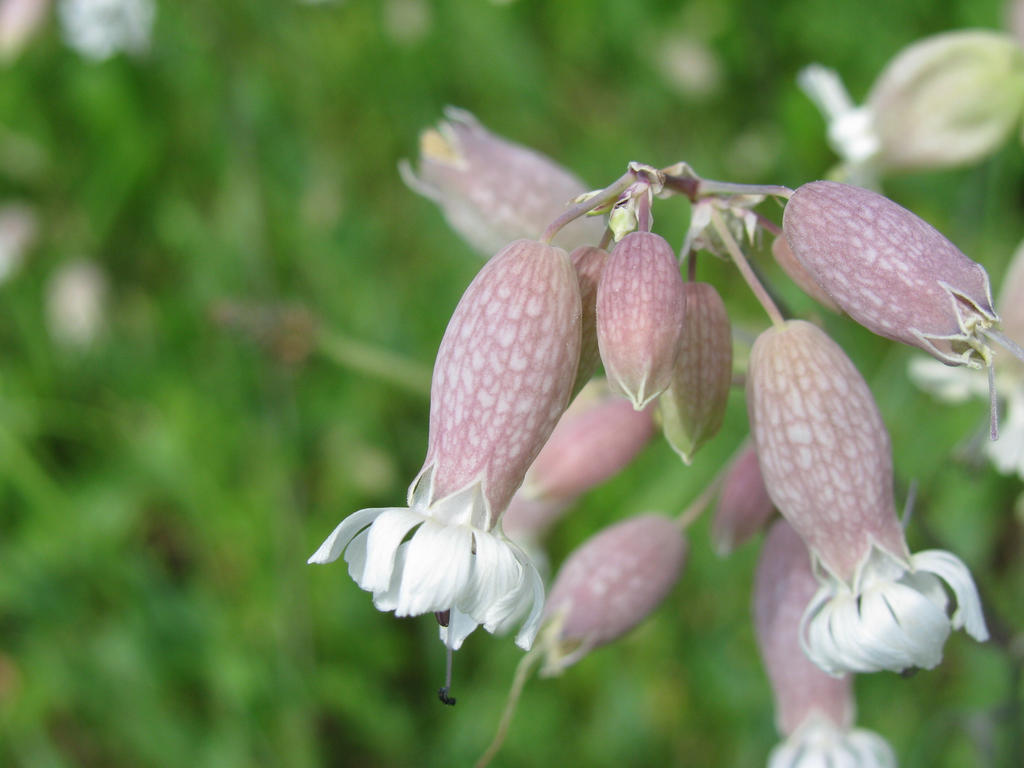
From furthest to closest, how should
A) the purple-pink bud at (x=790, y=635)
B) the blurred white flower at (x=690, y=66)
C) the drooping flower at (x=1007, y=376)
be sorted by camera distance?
the blurred white flower at (x=690, y=66)
the drooping flower at (x=1007, y=376)
the purple-pink bud at (x=790, y=635)

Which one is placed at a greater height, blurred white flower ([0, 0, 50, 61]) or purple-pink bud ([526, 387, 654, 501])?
blurred white flower ([0, 0, 50, 61])

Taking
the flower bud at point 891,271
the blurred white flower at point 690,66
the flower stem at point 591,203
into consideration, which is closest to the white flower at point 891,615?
the flower bud at point 891,271

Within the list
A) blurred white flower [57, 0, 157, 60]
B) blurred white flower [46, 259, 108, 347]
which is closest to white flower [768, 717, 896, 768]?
blurred white flower [46, 259, 108, 347]

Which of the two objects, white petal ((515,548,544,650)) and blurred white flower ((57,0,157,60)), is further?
blurred white flower ((57,0,157,60))

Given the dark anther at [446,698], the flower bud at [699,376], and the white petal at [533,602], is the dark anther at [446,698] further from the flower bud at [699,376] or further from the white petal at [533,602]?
the flower bud at [699,376]

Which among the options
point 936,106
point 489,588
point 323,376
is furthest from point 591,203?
point 323,376

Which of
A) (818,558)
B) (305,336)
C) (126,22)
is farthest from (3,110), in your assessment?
(818,558)

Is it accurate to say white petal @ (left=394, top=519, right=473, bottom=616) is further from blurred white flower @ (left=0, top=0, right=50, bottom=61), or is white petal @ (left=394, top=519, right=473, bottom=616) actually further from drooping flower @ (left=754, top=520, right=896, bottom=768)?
blurred white flower @ (left=0, top=0, right=50, bottom=61)
